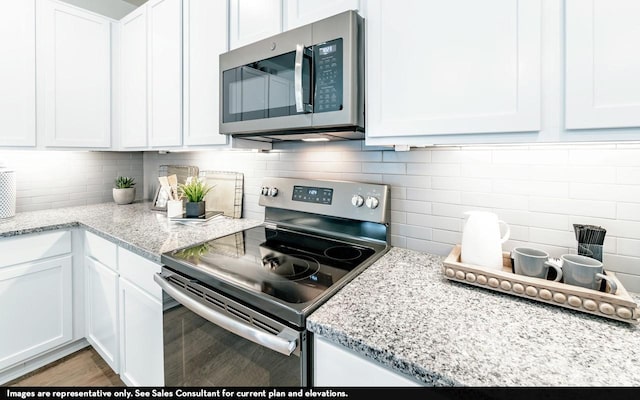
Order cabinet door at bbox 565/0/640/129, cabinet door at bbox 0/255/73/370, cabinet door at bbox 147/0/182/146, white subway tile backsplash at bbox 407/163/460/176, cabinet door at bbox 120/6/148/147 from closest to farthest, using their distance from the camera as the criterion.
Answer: cabinet door at bbox 565/0/640/129 < white subway tile backsplash at bbox 407/163/460/176 < cabinet door at bbox 0/255/73/370 < cabinet door at bbox 147/0/182/146 < cabinet door at bbox 120/6/148/147

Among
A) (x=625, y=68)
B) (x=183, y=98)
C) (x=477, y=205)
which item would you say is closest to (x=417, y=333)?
(x=477, y=205)

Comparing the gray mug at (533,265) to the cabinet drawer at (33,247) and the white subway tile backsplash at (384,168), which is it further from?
the cabinet drawer at (33,247)

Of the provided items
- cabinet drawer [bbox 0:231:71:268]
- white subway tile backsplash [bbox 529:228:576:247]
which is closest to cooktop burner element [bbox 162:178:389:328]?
white subway tile backsplash [bbox 529:228:576:247]

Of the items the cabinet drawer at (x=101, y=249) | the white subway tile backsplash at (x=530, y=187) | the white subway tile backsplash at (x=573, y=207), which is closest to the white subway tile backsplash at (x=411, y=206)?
the white subway tile backsplash at (x=530, y=187)

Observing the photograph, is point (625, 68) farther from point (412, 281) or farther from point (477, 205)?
point (412, 281)

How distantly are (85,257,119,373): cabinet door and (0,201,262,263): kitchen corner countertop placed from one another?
24 cm

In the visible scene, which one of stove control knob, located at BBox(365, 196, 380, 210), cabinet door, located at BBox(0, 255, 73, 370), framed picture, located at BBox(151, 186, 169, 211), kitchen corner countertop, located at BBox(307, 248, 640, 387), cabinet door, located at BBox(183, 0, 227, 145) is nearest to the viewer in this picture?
kitchen corner countertop, located at BBox(307, 248, 640, 387)

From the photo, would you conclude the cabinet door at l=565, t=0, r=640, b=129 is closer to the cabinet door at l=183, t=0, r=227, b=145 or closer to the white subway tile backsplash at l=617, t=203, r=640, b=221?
the white subway tile backsplash at l=617, t=203, r=640, b=221

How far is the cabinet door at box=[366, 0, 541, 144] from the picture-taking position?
82 centimetres

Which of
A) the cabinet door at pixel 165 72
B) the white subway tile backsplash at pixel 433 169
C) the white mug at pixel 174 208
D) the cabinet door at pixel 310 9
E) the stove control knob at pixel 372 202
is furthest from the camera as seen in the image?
the white mug at pixel 174 208

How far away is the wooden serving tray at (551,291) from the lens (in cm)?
76

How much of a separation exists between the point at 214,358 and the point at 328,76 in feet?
3.58

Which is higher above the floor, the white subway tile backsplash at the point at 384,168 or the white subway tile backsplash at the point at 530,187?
the white subway tile backsplash at the point at 384,168

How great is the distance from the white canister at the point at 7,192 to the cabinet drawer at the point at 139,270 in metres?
1.05
